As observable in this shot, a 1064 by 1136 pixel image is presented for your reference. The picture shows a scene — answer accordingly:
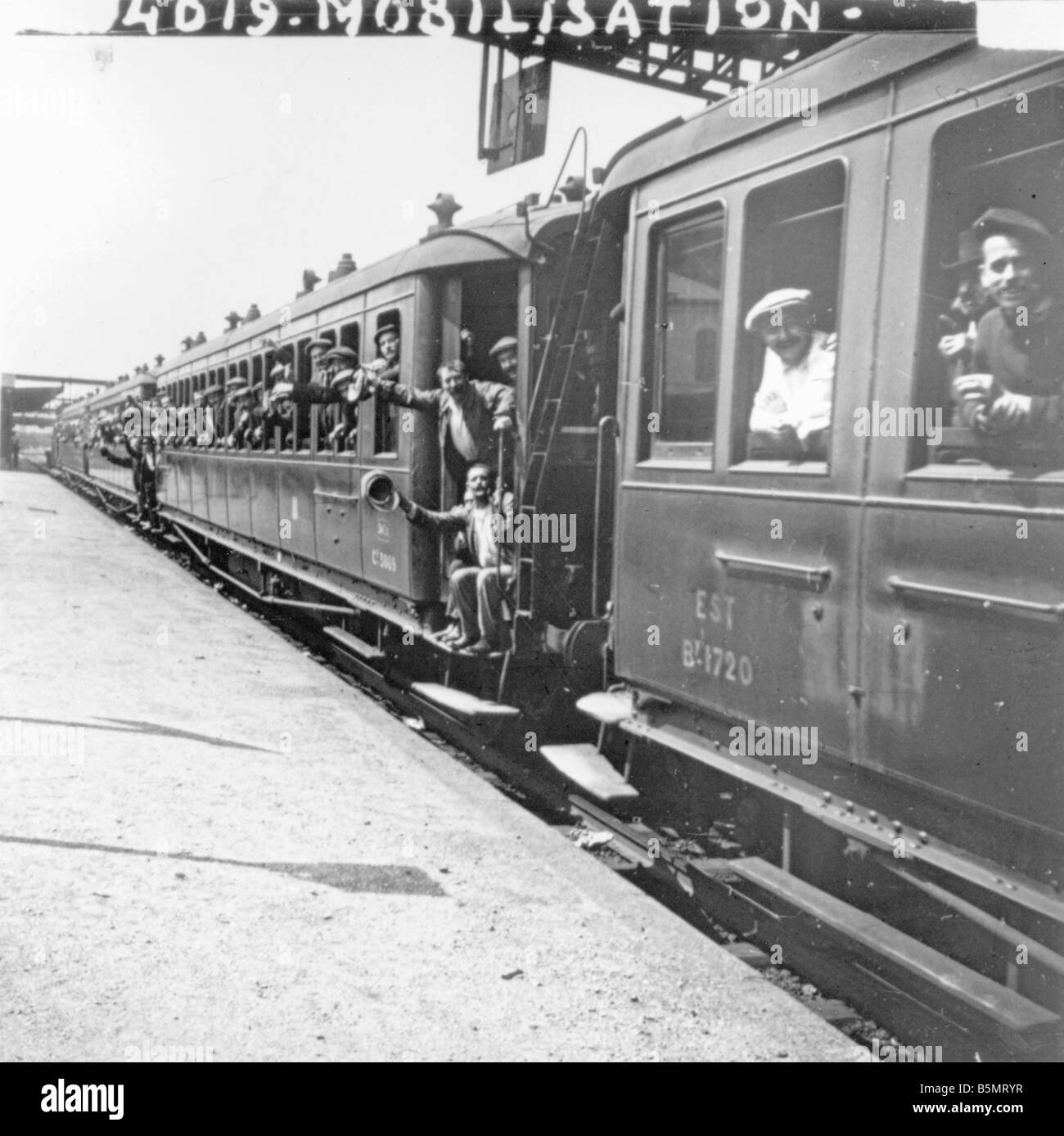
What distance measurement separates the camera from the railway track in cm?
313

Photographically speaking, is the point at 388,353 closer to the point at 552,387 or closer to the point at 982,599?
the point at 552,387

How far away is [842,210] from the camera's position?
361 cm

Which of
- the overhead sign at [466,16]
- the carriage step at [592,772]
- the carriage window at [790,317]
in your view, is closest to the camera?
the overhead sign at [466,16]

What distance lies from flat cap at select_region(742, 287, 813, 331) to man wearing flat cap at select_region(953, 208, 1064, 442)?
0.76 m

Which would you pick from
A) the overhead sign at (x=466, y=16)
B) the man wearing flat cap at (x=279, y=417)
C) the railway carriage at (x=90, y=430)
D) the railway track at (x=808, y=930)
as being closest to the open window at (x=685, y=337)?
the overhead sign at (x=466, y=16)

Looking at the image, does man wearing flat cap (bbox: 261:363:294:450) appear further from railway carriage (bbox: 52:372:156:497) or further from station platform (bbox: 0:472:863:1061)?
railway carriage (bbox: 52:372:156:497)

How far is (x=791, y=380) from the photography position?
3.84 metres

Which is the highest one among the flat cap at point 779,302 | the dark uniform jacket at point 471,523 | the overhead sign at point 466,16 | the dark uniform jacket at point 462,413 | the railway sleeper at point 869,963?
the overhead sign at point 466,16

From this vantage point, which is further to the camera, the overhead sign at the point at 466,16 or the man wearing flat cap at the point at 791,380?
the man wearing flat cap at the point at 791,380

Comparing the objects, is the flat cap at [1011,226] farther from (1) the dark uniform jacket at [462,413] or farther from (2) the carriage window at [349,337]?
(2) the carriage window at [349,337]

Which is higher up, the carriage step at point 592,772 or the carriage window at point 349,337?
the carriage window at point 349,337

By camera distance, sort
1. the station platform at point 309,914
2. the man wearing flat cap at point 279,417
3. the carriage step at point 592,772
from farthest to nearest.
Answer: the man wearing flat cap at point 279,417
the carriage step at point 592,772
the station platform at point 309,914

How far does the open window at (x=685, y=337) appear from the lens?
14.2ft

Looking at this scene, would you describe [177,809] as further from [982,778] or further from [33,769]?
[982,778]
